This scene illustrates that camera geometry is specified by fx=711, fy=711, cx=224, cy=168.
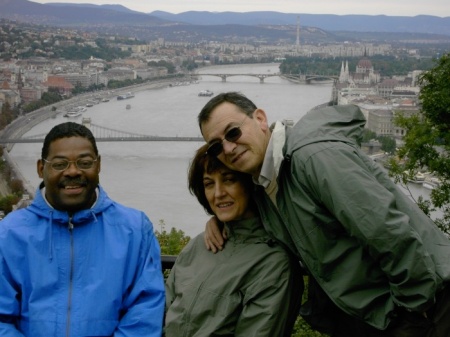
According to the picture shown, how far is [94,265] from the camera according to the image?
2.34ft

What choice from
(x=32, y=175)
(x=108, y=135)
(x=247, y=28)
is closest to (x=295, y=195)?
(x=32, y=175)

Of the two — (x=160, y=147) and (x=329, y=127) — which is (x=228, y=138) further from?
(x=160, y=147)

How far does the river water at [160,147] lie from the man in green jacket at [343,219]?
576cm

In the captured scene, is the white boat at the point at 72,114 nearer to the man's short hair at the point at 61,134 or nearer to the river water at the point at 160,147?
the river water at the point at 160,147

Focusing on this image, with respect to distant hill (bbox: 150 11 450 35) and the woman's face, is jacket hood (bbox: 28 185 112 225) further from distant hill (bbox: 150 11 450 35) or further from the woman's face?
distant hill (bbox: 150 11 450 35)

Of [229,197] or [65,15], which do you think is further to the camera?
[65,15]

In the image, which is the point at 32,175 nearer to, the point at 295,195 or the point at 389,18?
the point at 295,195

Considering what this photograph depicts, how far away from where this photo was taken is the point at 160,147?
12.7 m

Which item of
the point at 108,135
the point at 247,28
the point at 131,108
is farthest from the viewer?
the point at 247,28

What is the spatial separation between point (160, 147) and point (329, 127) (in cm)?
1213

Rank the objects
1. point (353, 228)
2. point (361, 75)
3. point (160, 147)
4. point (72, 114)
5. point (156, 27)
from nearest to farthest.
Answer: point (353, 228) → point (160, 147) → point (72, 114) → point (361, 75) → point (156, 27)

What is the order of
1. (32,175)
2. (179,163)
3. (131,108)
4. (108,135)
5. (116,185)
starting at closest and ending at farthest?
(116,185) < (32,175) < (179,163) < (108,135) < (131,108)

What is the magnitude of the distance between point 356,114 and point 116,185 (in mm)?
8917

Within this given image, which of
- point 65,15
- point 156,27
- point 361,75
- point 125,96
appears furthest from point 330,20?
point 125,96
